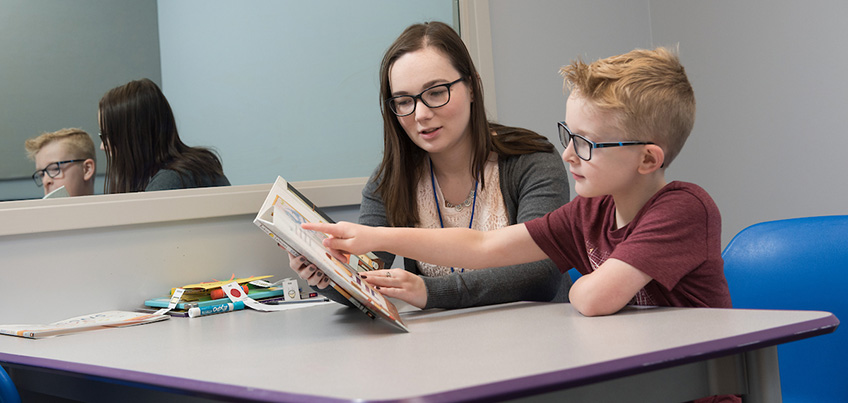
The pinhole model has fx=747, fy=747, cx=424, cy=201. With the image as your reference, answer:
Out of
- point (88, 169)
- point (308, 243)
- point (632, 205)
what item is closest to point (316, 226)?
point (308, 243)

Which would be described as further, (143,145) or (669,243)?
(143,145)

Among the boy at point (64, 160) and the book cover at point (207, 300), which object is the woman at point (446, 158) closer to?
the book cover at point (207, 300)

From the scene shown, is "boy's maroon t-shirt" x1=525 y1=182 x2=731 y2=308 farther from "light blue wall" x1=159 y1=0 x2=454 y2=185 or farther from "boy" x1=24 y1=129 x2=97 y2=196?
"boy" x1=24 y1=129 x2=97 y2=196

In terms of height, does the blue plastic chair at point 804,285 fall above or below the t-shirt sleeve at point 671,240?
below

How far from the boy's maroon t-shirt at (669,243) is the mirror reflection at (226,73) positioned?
3.40 feet

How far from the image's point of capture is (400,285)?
55.2 inches

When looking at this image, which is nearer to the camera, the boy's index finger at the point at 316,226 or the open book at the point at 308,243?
the open book at the point at 308,243

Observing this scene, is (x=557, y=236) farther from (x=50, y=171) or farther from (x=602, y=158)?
(x=50, y=171)

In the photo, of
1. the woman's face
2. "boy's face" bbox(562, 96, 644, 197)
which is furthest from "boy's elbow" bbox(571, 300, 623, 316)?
the woman's face

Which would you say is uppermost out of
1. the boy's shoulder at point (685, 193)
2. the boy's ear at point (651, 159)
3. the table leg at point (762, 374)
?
the boy's ear at point (651, 159)

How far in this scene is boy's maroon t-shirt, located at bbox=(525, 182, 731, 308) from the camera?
1156mm

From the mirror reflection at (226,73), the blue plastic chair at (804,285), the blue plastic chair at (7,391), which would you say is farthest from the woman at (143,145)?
the blue plastic chair at (804,285)

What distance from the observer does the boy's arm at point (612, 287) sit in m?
1.15

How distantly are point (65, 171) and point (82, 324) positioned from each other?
0.42 m
